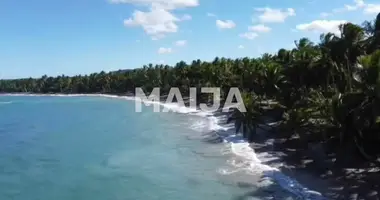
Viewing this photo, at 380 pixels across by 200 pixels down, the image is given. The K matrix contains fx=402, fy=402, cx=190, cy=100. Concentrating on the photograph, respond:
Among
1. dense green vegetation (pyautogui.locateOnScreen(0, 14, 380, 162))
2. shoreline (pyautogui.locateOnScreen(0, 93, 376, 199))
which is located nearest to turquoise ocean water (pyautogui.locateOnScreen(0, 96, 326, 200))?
shoreline (pyautogui.locateOnScreen(0, 93, 376, 199))

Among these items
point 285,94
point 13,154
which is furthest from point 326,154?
point 13,154

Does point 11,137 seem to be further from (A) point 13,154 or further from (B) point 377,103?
(B) point 377,103

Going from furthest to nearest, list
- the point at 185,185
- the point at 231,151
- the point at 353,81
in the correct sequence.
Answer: the point at 231,151, the point at 185,185, the point at 353,81

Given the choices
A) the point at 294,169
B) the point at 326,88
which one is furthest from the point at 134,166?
the point at 326,88

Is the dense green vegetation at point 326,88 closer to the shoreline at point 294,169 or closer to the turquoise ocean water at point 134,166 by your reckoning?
the shoreline at point 294,169

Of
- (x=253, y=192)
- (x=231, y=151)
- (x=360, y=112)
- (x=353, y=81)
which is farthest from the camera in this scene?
(x=231, y=151)


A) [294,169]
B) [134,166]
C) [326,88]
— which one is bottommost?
[134,166]

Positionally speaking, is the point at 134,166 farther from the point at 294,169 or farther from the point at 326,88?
the point at 326,88

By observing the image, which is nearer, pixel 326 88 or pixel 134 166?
pixel 326 88
